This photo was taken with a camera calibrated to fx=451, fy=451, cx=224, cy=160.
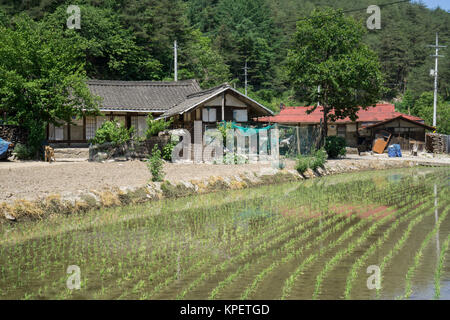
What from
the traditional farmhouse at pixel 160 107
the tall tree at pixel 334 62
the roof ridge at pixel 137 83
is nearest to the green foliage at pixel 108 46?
the roof ridge at pixel 137 83

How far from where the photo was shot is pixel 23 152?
20.6 metres

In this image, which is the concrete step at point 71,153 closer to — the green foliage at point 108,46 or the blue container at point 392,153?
the green foliage at point 108,46

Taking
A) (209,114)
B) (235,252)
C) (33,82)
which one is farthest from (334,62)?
(235,252)

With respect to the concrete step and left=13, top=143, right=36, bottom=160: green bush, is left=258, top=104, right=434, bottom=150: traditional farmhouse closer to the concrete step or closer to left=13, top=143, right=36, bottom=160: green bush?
the concrete step

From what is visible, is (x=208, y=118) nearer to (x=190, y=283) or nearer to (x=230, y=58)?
(x=190, y=283)

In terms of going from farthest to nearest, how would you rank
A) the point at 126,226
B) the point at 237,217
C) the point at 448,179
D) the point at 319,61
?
the point at 319,61, the point at 448,179, the point at 237,217, the point at 126,226

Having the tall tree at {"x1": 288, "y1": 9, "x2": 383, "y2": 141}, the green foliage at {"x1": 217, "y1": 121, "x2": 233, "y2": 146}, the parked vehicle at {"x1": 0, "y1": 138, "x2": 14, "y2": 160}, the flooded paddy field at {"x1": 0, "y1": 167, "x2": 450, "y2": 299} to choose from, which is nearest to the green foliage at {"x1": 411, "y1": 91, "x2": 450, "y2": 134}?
the tall tree at {"x1": 288, "y1": 9, "x2": 383, "y2": 141}

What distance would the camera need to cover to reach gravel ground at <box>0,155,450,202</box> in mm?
11211

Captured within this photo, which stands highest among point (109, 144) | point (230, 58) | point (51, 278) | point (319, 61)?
point (230, 58)

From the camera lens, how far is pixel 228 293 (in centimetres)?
530

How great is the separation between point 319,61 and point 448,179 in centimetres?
1027

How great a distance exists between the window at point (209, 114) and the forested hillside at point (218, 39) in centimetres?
790

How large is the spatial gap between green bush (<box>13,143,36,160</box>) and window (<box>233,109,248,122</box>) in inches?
401

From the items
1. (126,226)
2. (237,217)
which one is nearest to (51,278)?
(126,226)
